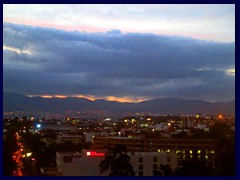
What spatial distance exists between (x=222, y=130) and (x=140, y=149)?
89 cm

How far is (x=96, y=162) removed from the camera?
4.05 meters

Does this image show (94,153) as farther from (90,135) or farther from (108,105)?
(108,105)

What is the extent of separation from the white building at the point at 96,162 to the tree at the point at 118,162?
0.28 feet

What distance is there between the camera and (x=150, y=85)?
13.9ft

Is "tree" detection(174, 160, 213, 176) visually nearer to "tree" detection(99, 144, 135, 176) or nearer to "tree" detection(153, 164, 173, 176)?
"tree" detection(153, 164, 173, 176)

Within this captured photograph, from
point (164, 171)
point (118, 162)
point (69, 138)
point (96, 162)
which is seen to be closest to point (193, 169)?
point (164, 171)

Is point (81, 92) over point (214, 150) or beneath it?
over

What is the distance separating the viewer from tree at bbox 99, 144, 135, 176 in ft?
11.8

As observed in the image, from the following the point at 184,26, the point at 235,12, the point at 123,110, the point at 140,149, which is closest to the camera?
the point at 235,12

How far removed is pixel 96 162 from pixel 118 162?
35 centimetres

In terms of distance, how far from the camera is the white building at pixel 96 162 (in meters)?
3.85

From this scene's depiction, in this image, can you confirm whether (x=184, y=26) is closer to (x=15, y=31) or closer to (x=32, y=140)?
(x=15, y=31)

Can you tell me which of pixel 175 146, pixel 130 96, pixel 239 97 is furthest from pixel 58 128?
pixel 239 97

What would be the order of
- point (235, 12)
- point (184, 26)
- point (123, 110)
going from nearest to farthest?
point (235, 12) < point (184, 26) < point (123, 110)
